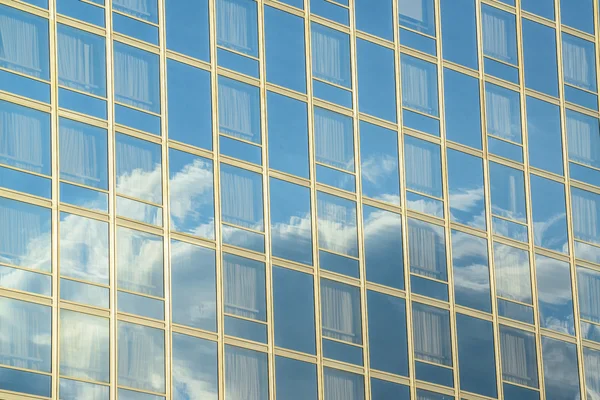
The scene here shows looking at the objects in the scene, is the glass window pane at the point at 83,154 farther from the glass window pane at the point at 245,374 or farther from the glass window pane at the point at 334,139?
the glass window pane at the point at 334,139

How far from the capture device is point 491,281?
1713 inches

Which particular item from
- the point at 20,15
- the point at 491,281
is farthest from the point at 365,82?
the point at 20,15

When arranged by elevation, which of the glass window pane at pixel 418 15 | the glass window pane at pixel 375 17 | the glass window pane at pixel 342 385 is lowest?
the glass window pane at pixel 342 385

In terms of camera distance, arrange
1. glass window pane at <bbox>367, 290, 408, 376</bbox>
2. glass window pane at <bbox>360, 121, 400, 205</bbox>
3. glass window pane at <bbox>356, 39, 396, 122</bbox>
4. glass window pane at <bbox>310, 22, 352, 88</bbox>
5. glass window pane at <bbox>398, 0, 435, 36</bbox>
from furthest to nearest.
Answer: glass window pane at <bbox>398, 0, 435, 36</bbox> < glass window pane at <bbox>356, 39, 396, 122</bbox> < glass window pane at <bbox>360, 121, 400, 205</bbox> < glass window pane at <bbox>310, 22, 352, 88</bbox> < glass window pane at <bbox>367, 290, 408, 376</bbox>

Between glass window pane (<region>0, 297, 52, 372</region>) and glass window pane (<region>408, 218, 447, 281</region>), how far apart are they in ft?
33.0

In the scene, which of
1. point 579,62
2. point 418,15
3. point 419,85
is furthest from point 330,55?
point 579,62

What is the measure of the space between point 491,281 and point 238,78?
325 inches

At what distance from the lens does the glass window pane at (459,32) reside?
147 feet

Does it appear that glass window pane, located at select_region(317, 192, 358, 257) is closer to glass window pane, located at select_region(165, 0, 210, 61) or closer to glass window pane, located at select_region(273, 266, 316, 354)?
glass window pane, located at select_region(273, 266, 316, 354)

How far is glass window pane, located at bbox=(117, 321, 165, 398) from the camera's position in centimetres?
3662

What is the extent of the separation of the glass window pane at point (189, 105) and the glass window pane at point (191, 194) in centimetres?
44

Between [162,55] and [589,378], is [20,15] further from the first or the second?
[589,378]

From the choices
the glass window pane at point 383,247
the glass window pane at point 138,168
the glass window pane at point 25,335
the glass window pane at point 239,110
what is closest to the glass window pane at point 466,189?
the glass window pane at point 383,247

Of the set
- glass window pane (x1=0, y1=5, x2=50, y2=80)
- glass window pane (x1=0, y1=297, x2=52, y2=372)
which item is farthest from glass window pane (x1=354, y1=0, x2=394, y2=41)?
glass window pane (x1=0, y1=297, x2=52, y2=372)
